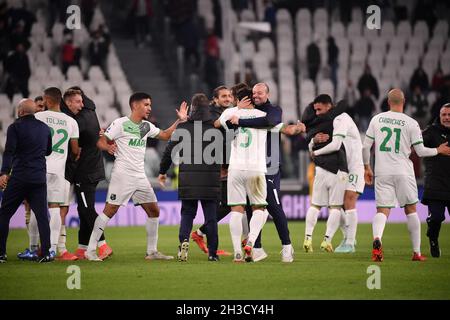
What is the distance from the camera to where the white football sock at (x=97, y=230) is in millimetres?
13242

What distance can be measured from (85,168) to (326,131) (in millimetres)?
3714

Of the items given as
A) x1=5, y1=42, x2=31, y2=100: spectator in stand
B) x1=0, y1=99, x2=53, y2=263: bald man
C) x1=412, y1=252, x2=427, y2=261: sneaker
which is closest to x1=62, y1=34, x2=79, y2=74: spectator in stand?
x1=5, y1=42, x2=31, y2=100: spectator in stand

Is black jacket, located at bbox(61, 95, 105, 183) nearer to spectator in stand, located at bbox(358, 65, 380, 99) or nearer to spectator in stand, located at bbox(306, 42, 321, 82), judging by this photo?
spectator in stand, located at bbox(358, 65, 380, 99)

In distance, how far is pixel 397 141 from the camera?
13.1 m

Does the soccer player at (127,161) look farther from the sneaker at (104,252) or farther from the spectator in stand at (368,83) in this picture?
the spectator in stand at (368,83)

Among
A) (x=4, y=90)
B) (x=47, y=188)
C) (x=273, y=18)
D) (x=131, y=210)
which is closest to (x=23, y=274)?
(x=47, y=188)

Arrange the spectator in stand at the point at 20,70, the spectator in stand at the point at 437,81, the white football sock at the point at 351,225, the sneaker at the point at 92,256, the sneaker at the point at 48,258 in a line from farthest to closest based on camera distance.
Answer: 1. the spectator in stand at the point at 437,81
2. the spectator in stand at the point at 20,70
3. the white football sock at the point at 351,225
4. the sneaker at the point at 92,256
5. the sneaker at the point at 48,258

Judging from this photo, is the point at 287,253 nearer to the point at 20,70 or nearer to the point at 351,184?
the point at 351,184

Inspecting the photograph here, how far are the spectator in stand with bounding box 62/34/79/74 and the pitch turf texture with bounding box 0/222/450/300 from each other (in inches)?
551

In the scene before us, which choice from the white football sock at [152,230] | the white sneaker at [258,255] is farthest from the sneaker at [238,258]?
the white football sock at [152,230]

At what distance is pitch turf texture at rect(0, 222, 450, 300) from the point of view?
392 inches

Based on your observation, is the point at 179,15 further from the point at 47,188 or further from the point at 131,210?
the point at 47,188

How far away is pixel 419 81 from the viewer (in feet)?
93.4

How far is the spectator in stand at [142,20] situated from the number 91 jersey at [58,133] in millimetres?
17588
